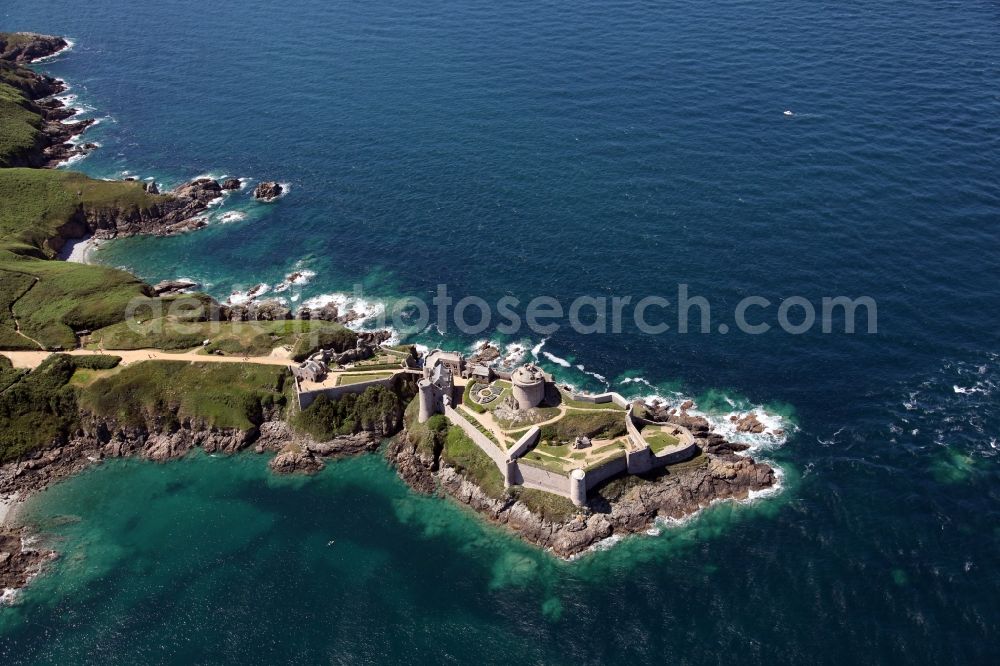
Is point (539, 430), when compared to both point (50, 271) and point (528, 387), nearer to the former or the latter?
point (528, 387)

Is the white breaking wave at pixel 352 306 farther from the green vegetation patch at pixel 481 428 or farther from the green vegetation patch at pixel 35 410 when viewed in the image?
the green vegetation patch at pixel 35 410

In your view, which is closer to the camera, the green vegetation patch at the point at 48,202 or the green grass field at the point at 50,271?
the green grass field at the point at 50,271

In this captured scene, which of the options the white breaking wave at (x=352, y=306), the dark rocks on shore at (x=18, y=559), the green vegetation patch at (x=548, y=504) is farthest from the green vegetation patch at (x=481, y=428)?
the dark rocks on shore at (x=18, y=559)

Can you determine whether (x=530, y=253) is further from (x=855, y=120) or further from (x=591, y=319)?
(x=855, y=120)

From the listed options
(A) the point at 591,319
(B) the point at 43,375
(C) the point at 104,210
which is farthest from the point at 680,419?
(C) the point at 104,210

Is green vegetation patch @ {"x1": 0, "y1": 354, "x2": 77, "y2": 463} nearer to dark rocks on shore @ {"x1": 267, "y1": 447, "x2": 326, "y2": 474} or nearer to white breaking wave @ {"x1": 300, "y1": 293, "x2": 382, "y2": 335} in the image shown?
dark rocks on shore @ {"x1": 267, "y1": 447, "x2": 326, "y2": 474}
